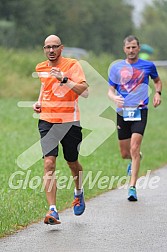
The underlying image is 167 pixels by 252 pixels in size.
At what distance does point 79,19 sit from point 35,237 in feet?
239

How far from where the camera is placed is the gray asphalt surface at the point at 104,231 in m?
8.05

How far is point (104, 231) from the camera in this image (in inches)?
353

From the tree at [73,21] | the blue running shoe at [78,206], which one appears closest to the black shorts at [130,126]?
the blue running shoe at [78,206]

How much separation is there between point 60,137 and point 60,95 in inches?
18.9

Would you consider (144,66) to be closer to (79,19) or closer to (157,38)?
(79,19)

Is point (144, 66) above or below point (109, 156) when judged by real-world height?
above

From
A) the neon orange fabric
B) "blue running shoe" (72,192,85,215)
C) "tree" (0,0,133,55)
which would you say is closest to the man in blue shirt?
"blue running shoe" (72,192,85,215)

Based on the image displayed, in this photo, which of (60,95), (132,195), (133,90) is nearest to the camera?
(60,95)

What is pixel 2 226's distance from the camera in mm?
9031

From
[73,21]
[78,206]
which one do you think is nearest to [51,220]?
[78,206]

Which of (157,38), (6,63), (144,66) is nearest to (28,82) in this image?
(6,63)

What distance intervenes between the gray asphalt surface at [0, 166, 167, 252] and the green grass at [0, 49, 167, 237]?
1.14ft

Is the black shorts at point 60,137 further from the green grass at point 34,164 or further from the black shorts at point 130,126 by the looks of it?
the black shorts at point 130,126

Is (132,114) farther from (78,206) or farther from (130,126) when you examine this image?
(78,206)
